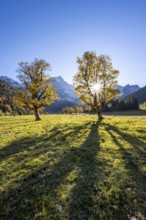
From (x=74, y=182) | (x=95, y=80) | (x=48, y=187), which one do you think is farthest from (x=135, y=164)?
(x=95, y=80)

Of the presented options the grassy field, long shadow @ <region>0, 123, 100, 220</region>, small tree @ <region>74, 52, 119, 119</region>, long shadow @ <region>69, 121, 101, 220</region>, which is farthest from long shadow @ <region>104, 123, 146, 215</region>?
small tree @ <region>74, 52, 119, 119</region>

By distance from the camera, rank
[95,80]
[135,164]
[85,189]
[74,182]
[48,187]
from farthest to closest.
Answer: [95,80], [135,164], [74,182], [48,187], [85,189]

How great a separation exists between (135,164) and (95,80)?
84.1ft

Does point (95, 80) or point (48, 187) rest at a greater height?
point (95, 80)

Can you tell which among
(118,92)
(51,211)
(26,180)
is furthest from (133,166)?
(118,92)

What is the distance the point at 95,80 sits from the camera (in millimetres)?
35125

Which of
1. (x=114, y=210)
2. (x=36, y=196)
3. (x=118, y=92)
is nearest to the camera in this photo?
(x=114, y=210)

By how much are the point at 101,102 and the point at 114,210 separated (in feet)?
96.0

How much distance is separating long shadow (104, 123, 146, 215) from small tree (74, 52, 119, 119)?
16.6 m

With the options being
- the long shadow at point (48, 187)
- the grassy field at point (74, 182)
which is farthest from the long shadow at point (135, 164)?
the long shadow at point (48, 187)

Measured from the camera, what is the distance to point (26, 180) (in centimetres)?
1020

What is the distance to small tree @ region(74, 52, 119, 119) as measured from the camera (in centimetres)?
3431

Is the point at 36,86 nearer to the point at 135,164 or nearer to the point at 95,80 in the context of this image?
the point at 95,80

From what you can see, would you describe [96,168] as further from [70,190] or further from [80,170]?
[70,190]
